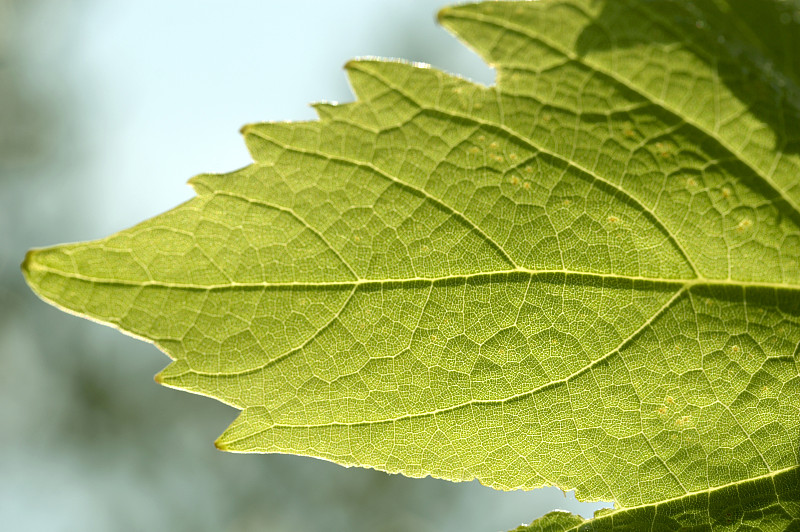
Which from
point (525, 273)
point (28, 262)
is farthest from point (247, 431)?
point (525, 273)

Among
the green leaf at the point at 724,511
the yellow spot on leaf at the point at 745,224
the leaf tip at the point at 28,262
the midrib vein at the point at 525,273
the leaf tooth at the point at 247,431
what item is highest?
the leaf tip at the point at 28,262

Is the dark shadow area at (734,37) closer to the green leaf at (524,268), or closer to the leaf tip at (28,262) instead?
the green leaf at (524,268)

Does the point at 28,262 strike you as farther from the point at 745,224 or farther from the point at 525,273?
the point at 745,224

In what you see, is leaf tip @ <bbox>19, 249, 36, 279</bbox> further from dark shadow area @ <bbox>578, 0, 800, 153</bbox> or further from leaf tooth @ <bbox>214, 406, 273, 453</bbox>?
dark shadow area @ <bbox>578, 0, 800, 153</bbox>

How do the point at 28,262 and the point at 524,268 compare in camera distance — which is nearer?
the point at 28,262

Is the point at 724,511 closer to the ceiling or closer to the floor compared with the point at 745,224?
closer to the floor

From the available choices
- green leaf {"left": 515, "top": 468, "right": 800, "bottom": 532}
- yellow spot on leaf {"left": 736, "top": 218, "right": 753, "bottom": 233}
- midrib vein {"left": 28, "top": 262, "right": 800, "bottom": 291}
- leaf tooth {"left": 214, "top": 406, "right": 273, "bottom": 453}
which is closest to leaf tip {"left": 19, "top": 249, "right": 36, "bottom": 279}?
midrib vein {"left": 28, "top": 262, "right": 800, "bottom": 291}

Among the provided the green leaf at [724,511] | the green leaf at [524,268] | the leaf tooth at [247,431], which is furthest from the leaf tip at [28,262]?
the green leaf at [724,511]
